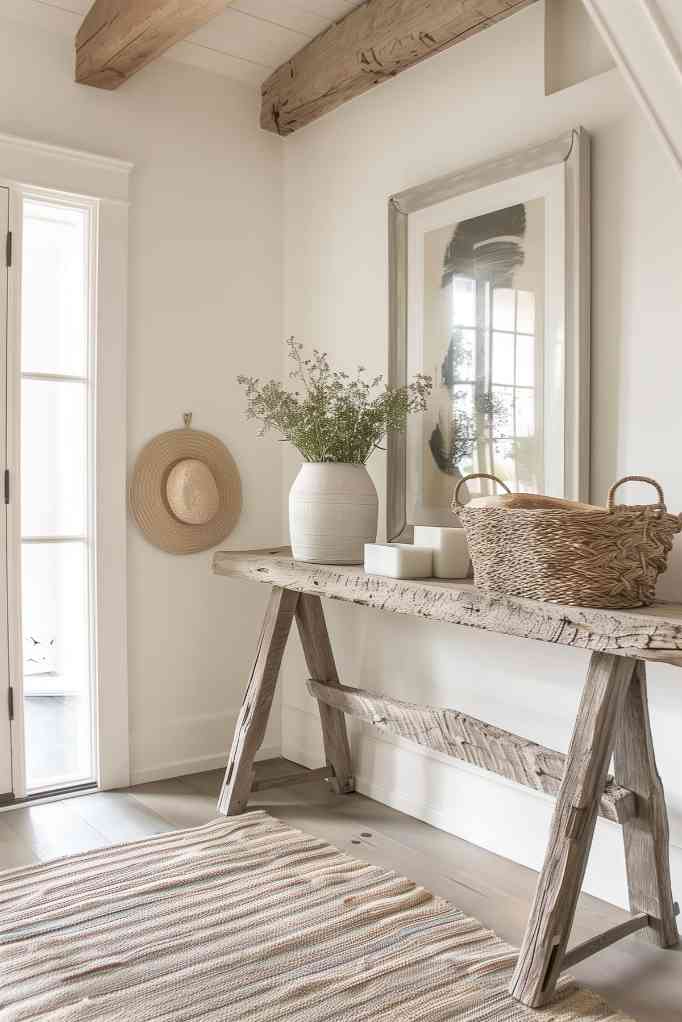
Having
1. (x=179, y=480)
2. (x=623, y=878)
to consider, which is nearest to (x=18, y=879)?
(x=179, y=480)

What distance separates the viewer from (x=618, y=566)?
1.95 m

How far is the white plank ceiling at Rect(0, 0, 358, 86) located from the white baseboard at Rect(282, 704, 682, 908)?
95.7 inches

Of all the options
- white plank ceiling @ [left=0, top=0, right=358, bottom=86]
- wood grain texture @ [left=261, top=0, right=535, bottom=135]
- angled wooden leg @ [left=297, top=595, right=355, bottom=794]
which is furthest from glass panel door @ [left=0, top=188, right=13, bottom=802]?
wood grain texture @ [left=261, top=0, right=535, bottom=135]

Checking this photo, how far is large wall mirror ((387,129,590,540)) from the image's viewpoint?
245 cm

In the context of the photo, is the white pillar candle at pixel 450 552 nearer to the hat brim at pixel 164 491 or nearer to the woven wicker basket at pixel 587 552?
the woven wicker basket at pixel 587 552

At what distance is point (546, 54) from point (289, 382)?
152 centimetres

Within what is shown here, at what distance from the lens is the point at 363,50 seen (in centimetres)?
293

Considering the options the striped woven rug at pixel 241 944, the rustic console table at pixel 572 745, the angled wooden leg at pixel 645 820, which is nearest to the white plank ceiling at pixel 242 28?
the rustic console table at pixel 572 745

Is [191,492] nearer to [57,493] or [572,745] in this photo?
[57,493]

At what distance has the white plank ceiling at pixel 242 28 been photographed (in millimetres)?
2918

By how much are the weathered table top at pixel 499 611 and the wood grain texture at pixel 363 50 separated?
5.22 feet

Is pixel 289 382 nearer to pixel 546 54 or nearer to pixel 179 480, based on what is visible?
pixel 179 480

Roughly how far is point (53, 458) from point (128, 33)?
1365mm

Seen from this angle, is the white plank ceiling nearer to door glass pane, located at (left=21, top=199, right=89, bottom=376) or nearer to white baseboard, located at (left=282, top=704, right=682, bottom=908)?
door glass pane, located at (left=21, top=199, right=89, bottom=376)
